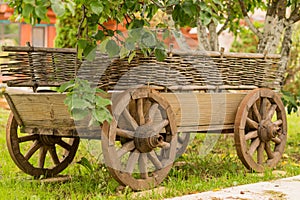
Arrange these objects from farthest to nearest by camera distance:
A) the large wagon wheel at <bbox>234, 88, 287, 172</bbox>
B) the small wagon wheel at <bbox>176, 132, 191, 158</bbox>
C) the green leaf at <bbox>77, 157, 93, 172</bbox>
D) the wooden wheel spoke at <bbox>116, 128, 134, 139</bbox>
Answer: the small wagon wheel at <bbox>176, 132, 191, 158</bbox>, the large wagon wheel at <bbox>234, 88, 287, 172</bbox>, the green leaf at <bbox>77, 157, 93, 172</bbox>, the wooden wheel spoke at <bbox>116, 128, 134, 139</bbox>

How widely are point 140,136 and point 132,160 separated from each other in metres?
0.17

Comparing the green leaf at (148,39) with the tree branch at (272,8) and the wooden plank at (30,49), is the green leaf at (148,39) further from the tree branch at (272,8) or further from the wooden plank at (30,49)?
the tree branch at (272,8)

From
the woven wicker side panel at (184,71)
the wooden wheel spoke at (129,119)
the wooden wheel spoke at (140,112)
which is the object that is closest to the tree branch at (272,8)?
the woven wicker side panel at (184,71)

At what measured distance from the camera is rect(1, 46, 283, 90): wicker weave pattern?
13.3ft

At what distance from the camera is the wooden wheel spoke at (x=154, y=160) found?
4.16 metres

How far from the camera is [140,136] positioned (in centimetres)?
404

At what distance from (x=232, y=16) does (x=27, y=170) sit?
3.88 m

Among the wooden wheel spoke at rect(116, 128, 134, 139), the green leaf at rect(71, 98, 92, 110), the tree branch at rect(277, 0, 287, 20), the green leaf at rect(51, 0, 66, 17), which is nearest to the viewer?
the green leaf at rect(51, 0, 66, 17)

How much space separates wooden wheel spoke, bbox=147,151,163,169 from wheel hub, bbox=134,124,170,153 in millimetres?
85

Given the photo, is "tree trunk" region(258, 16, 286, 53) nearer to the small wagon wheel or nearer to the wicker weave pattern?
the small wagon wheel

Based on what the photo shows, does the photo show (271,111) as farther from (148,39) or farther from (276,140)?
(148,39)

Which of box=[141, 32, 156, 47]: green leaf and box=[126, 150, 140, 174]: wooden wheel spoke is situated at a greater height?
box=[141, 32, 156, 47]: green leaf

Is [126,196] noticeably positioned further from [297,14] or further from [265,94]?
[297,14]

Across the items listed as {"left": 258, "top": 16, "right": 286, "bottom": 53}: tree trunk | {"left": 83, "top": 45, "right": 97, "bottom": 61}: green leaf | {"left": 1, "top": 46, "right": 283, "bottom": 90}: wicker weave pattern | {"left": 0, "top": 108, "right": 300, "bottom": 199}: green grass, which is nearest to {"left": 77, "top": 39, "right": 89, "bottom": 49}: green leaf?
{"left": 83, "top": 45, "right": 97, "bottom": 61}: green leaf
